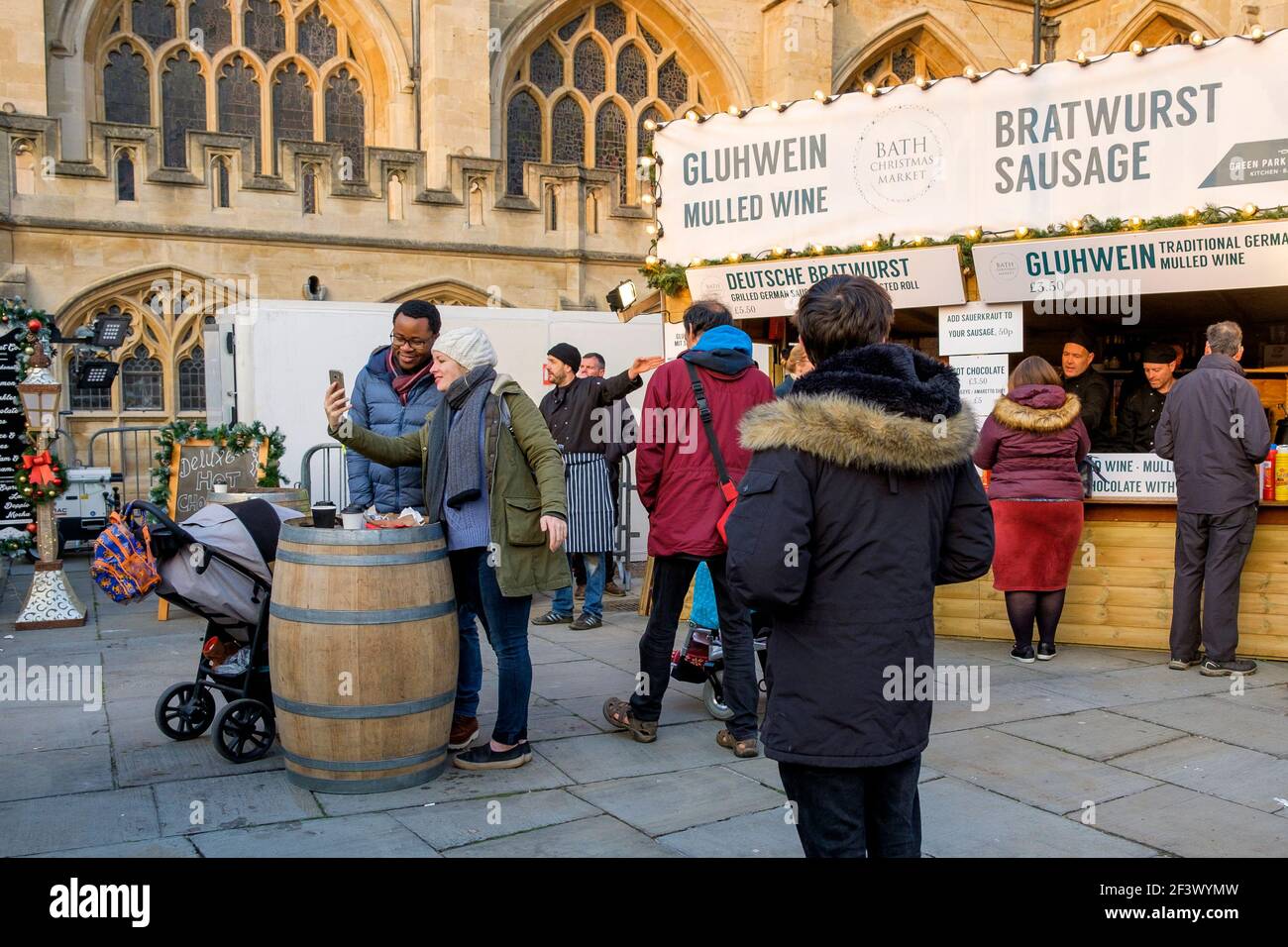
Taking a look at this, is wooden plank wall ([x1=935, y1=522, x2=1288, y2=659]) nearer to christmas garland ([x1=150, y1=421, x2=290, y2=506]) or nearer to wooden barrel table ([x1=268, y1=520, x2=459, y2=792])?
wooden barrel table ([x1=268, y1=520, x2=459, y2=792])

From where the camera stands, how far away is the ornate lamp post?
802cm

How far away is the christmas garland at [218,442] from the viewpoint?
8766 mm

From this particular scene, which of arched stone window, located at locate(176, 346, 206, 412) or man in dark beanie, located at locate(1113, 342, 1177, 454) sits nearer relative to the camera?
man in dark beanie, located at locate(1113, 342, 1177, 454)

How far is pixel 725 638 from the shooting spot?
4969 mm

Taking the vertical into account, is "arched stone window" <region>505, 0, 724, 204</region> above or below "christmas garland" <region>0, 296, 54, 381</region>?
above

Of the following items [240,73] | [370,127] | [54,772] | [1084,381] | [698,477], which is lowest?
[54,772]

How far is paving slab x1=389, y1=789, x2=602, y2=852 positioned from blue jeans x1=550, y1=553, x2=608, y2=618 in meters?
3.59

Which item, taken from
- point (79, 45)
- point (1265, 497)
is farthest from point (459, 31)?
point (1265, 497)

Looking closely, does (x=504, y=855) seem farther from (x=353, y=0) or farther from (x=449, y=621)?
(x=353, y=0)

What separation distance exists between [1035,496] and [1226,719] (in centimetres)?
174

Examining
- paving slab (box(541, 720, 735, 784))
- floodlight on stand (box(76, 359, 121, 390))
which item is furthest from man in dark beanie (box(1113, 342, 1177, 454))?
floodlight on stand (box(76, 359, 121, 390))

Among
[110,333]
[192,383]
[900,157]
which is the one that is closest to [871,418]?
[900,157]

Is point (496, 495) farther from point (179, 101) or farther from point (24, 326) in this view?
point (179, 101)

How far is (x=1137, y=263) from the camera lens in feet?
23.7
